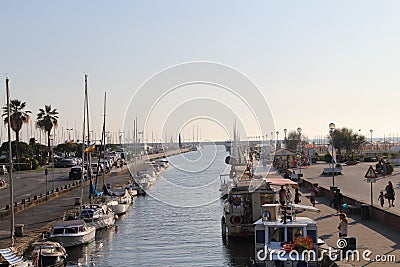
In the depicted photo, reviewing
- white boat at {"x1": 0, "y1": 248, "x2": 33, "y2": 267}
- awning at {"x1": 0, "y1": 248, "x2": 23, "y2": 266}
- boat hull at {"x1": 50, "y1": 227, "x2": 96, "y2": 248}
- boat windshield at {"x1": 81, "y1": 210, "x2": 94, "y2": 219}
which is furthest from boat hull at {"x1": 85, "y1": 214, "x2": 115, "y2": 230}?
awning at {"x1": 0, "y1": 248, "x2": 23, "y2": 266}

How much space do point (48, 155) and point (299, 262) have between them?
108 metres

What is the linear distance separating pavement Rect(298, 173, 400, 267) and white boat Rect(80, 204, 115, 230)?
43.2ft

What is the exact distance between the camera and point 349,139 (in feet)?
357

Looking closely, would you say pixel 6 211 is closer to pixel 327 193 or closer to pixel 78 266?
pixel 78 266

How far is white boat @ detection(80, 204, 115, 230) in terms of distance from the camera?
37897mm

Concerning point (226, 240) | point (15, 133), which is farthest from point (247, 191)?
point (15, 133)

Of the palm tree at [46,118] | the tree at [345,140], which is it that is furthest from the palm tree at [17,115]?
the tree at [345,140]

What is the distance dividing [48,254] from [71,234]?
4.91 meters

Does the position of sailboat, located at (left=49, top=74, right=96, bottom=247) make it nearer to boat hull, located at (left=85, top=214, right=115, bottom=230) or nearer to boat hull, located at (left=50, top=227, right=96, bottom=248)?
boat hull, located at (left=50, top=227, right=96, bottom=248)

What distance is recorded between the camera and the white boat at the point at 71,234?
31.5m

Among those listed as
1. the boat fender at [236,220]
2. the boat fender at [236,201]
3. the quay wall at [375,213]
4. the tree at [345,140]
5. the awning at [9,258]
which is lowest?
the awning at [9,258]

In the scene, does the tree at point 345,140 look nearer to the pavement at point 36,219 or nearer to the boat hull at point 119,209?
the pavement at point 36,219

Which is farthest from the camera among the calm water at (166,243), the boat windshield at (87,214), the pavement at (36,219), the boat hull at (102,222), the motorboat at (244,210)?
the boat windshield at (87,214)

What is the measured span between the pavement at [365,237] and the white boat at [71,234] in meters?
12.1
